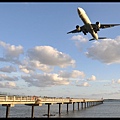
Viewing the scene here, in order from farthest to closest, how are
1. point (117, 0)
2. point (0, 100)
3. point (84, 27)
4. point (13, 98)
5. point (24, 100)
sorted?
point (84, 27), point (24, 100), point (13, 98), point (0, 100), point (117, 0)

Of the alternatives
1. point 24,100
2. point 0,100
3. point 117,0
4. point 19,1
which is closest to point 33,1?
point 19,1

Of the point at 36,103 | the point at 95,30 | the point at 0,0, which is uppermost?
the point at 95,30

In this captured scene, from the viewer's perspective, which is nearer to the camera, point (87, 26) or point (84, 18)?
point (84, 18)

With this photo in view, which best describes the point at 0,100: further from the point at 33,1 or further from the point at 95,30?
the point at 33,1

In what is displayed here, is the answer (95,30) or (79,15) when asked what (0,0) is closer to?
(79,15)

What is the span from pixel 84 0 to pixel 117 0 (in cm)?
99

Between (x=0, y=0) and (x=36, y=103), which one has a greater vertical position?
(x=0, y=0)

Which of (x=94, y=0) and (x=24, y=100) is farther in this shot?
(x=24, y=100)

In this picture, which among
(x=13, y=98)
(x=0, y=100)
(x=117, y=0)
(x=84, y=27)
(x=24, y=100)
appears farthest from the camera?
(x=84, y=27)

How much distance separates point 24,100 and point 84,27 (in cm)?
1943

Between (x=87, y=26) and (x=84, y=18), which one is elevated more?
(x=84, y=18)

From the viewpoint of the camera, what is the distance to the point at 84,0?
23.1 feet

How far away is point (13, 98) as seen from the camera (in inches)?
1566

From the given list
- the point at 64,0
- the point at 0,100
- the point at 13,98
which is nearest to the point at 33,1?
the point at 64,0
